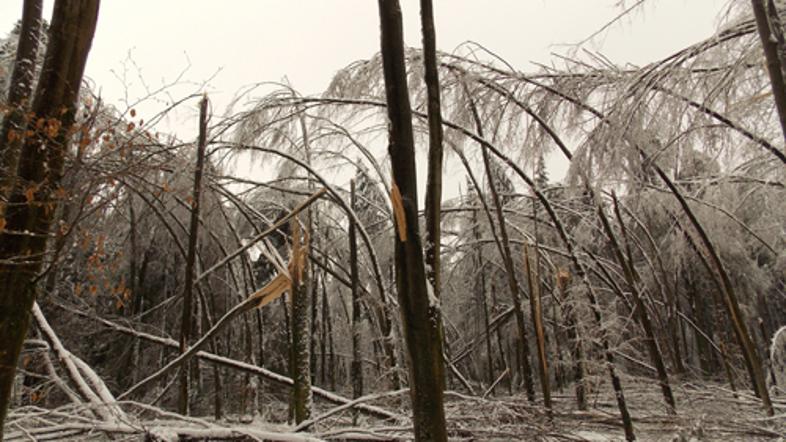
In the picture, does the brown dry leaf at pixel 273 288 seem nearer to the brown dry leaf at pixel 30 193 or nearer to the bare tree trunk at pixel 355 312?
the brown dry leaf at pixel 30 193

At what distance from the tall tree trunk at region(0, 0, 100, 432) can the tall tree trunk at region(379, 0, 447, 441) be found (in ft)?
5.83

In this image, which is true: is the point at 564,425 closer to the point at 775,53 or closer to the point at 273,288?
the point at 273,288

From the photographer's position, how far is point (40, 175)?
2662 mm

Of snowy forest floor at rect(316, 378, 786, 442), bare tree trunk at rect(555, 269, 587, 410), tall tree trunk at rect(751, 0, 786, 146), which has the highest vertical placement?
tall tree trunk at rect(751, 0, 786, 146)

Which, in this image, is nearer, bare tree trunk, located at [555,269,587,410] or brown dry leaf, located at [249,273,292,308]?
brown dry leaf, located at [249,273,292,308]

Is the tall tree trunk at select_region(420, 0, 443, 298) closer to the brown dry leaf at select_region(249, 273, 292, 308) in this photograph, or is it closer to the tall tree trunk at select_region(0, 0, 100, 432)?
the brown dry leaf at select_region(249, 273, 292, 308)

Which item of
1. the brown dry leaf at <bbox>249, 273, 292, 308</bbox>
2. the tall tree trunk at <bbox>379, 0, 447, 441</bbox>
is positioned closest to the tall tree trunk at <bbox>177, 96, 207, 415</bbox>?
the brown dry leaf at <bbox>249, 273, 292, 308</bbox>

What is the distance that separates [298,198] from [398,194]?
597 centimetres

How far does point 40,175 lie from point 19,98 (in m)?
0.95

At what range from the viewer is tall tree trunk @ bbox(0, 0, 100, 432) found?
2525mm

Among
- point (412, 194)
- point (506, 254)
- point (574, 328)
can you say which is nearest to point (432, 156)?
point (412, 194)

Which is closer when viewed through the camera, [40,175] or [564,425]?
[40,175]

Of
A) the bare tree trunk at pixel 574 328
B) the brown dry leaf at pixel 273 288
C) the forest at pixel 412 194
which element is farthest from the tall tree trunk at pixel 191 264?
the bare tree trunk at pixel 574 328

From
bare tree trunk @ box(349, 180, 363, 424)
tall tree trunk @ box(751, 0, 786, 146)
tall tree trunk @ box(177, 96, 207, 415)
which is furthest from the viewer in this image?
bare tree trunk @ box(349, 180, 363, 424)
